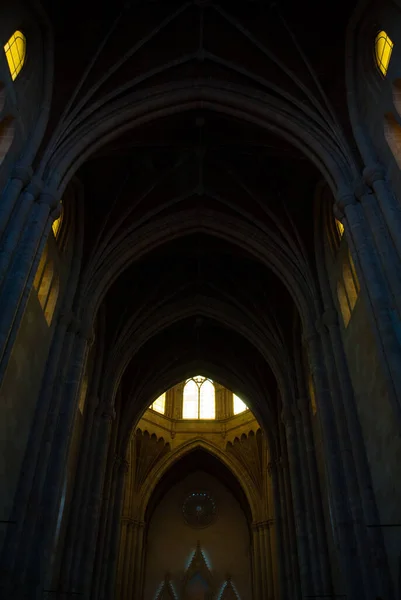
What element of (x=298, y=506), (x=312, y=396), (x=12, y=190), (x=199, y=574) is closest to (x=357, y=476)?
(x=298, y=506)

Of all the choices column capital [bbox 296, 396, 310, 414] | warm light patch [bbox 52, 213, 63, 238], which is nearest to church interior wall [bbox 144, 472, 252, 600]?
column capital [bbox 296, 396, 310, 414]

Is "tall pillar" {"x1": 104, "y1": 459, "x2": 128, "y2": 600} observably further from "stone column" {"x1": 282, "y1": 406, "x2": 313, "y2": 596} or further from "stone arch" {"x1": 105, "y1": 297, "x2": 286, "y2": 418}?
"stone column" {"x1": 282, "y1": 406, "x2": 313, "y2": 596}

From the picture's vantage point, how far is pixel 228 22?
1294cm

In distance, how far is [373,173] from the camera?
992 cm

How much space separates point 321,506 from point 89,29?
571 inches

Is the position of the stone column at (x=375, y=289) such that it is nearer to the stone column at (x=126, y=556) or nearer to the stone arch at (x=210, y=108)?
the stone arch at (x=210, y=108)

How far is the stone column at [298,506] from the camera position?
14562mm

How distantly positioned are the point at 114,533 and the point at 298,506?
25.0 feet

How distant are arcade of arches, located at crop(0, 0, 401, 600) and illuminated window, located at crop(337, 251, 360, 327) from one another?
63mm

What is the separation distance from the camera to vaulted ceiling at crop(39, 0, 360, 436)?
12477mm

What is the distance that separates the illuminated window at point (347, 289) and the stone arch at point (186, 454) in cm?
1891

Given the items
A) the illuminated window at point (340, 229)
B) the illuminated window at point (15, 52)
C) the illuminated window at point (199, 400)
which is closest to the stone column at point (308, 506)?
the illuminated window at point (340, 229)

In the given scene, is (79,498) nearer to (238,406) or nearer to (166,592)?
(166,592)

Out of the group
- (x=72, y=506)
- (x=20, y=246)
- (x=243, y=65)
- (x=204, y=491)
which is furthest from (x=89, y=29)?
(x=204, y=491)
